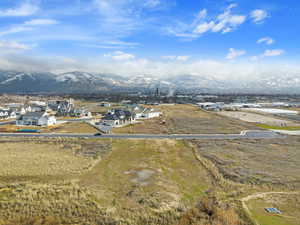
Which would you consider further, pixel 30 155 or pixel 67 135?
pixel 67 135

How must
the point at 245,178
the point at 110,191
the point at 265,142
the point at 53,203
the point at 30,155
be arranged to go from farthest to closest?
the point at 265,142 < the point at 30,155 < the point at 245,178 < the point at 110,191 < the point at 53,203

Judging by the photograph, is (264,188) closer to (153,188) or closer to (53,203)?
(153,188)

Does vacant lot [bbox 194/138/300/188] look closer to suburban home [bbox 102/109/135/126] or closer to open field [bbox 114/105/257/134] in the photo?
open field [bbox 114/105/257/134]

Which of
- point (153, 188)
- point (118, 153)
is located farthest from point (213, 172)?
point (118, 153)

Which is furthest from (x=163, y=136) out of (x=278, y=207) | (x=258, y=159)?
(x=278, y=207)

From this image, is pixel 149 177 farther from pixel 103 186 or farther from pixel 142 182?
pixel 103 186
